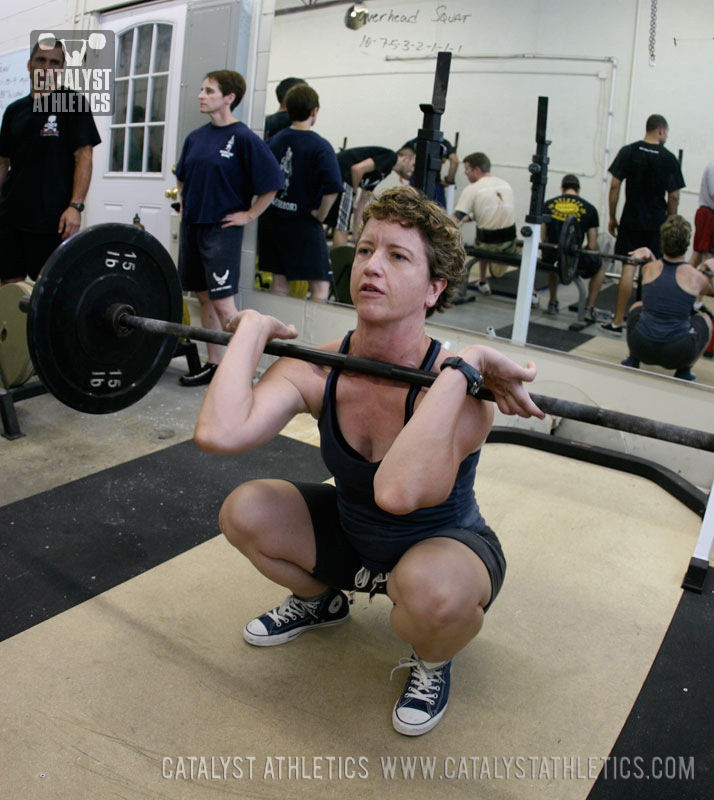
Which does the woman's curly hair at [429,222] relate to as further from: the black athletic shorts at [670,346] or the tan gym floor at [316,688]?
the black athletic shorts at [670,346]

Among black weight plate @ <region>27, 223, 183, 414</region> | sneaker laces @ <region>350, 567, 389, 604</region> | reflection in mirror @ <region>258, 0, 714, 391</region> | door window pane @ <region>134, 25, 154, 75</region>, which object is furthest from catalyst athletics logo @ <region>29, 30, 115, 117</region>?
sneaker laces @ <region>350, 567, 389, 604</region>

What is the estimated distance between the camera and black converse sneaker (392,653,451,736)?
1.36 m

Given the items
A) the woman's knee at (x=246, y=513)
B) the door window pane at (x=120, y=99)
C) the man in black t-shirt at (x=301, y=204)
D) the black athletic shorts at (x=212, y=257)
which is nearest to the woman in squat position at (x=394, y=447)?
the woman's knee at (x=246, y=513)

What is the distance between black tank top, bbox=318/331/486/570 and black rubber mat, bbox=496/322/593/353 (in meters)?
1.70

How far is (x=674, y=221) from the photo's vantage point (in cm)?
268

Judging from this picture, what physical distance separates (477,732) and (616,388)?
1765 mm

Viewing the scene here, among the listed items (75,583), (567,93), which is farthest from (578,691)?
(567,93)

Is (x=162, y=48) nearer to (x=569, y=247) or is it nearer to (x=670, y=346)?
(x=569, y=247)

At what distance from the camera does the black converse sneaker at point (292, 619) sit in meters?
1.60

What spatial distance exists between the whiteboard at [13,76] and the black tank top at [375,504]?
14.4ft

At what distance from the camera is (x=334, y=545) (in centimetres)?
148

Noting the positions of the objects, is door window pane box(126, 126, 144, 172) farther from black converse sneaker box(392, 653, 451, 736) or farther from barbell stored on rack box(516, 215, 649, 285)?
black converse sneaker box(392, 653, 451, 736)

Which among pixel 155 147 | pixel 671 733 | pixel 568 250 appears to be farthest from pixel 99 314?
pixel 155 147

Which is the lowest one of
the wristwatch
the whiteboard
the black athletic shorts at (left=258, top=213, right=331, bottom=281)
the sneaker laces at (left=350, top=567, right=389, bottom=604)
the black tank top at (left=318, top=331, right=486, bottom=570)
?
the sneaker laces at (left=350, top=567, right=389, bottom=604)
